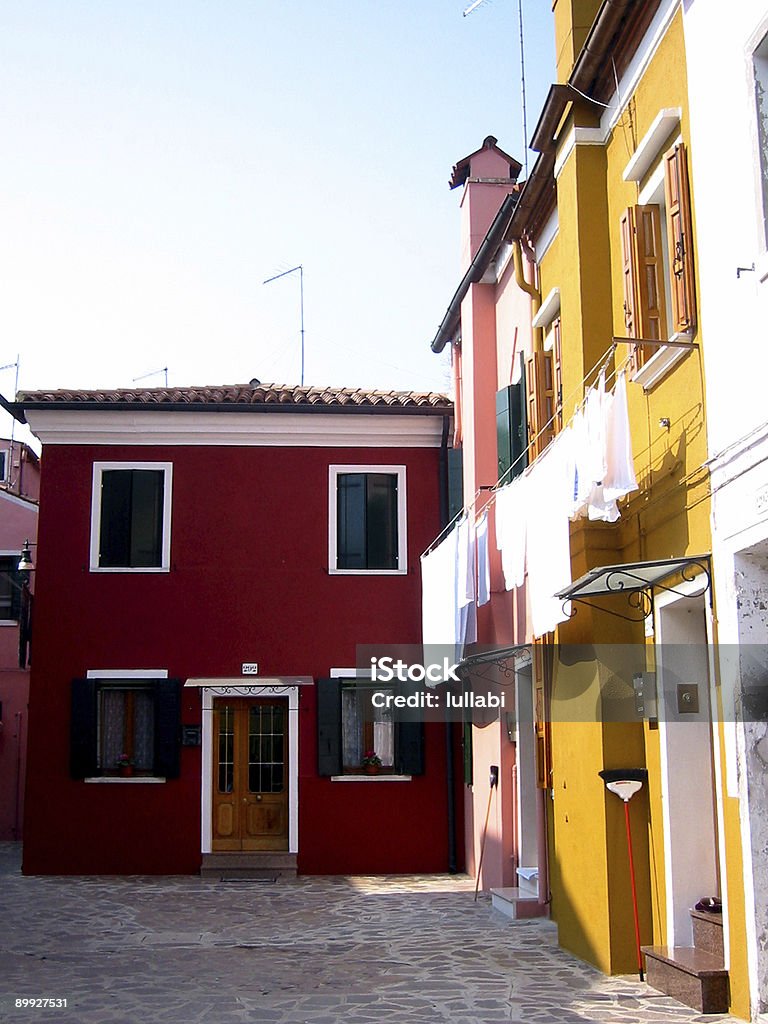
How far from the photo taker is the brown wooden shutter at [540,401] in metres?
11.7

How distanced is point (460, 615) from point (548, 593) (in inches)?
160

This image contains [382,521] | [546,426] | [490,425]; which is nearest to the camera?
[546,426]

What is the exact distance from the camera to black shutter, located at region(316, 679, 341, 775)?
1709cm

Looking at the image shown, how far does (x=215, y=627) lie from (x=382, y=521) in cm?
275

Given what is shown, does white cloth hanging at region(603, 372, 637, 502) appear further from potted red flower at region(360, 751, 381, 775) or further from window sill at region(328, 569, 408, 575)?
potted red flower at region(360, 751, 381, 775)

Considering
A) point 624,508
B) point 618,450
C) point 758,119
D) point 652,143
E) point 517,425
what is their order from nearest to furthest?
point 758,119 → point 618,450 → point 652,143 → point 624,508 → point 517,425

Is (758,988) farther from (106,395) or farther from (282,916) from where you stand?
(106,395)

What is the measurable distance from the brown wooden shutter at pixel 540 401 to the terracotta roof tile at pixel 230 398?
18.9 ft

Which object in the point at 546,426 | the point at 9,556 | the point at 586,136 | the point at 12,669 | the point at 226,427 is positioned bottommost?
the point at 12,669

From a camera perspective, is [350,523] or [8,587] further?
[8,587]

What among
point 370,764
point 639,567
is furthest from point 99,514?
point 639,567

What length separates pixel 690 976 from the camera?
8.00 m

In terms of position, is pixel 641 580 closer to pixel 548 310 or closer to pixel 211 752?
pixel 548 310

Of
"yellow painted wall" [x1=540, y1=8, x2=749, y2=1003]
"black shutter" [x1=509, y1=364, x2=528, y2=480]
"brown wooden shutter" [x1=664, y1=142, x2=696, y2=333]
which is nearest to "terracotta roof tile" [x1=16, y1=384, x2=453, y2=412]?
"black shutter" [x1=509, y1=364, x2=528, y2=480]
